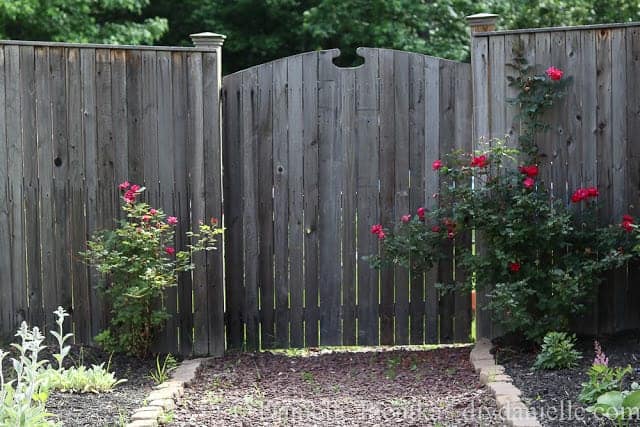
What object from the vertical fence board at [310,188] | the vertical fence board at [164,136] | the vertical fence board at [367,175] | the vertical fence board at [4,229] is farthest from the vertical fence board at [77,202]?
the vertical fence board at [367,175]

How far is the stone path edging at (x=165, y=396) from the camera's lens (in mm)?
4117

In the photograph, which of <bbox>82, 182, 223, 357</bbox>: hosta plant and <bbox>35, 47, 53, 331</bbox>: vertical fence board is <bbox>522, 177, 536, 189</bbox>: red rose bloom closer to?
<bbox>82, 182, 223, 357</bbox>: hosta plant

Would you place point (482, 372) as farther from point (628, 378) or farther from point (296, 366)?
point (296, 366)

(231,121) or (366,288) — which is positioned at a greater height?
(231,121)

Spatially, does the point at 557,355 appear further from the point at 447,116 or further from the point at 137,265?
the point at 137,265

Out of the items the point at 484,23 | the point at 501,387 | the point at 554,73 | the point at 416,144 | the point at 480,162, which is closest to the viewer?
the point at 501,387

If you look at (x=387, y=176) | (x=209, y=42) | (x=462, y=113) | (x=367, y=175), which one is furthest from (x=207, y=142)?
(x=462, y=113)

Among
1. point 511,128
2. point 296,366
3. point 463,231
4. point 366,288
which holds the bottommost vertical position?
point 296,366

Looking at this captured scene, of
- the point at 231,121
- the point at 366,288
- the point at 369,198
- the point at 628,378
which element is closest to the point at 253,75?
the point at 231,121

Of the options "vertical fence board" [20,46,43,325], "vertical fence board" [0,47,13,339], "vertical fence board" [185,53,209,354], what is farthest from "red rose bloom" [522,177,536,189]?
"vertical fence board" [0,47,13,339]

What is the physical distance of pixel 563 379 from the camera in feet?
14.7

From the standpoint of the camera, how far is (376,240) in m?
5.71

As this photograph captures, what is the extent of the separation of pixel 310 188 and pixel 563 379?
1.95 metres

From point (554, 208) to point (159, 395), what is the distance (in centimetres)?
239
